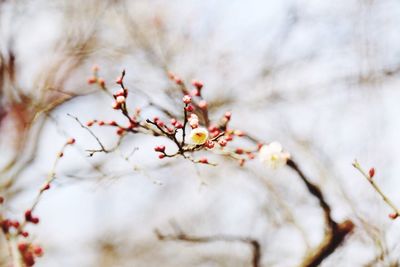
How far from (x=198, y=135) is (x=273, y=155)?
2.66ft

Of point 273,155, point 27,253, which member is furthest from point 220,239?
point 27,253

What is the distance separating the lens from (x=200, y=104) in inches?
113

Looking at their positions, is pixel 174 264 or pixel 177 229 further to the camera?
pixel 174 264

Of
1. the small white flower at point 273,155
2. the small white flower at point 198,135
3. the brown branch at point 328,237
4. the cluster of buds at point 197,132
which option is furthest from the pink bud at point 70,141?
the brown branch at point 328,237

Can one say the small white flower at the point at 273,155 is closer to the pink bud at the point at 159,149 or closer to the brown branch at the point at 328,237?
the brown branch at the point at 328,237

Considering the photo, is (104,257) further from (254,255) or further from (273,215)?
(254,255)

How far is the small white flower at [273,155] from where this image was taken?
113 inches

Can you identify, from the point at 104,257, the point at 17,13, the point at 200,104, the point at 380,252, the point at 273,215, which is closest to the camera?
the point at 200,104

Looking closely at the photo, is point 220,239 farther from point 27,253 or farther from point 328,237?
point 27,253

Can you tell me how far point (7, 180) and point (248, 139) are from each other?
3.86 metres

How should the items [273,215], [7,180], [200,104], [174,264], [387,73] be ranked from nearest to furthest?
[200,104] → [273,215] → [387,73] → [7,180] → [174,264]

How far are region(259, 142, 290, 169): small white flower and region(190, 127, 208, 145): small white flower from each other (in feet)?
2.50

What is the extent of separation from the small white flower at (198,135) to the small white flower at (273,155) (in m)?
0.76

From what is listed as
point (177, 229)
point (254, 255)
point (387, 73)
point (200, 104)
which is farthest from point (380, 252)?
point (387, 73)
